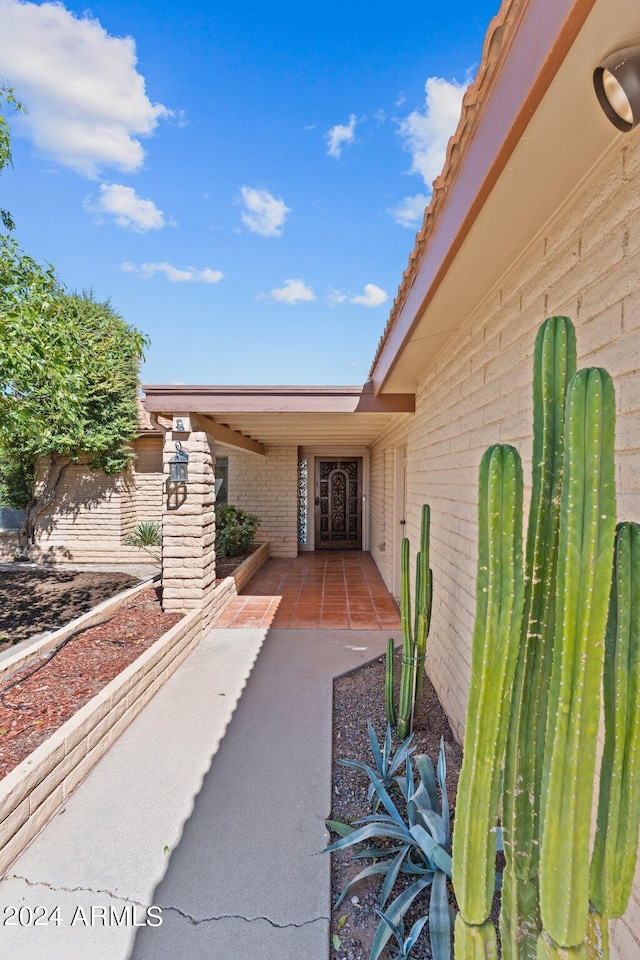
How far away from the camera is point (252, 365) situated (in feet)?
73.7

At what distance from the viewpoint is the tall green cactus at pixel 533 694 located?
3.98ft

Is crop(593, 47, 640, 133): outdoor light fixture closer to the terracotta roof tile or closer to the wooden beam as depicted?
the terracotta roof tile

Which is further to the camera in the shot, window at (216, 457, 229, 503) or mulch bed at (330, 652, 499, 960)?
window at (216, 457, 229, 503)

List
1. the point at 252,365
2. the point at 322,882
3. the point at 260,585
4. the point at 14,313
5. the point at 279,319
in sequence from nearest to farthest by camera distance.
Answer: the point at 322,882 < the point at 14,313 < the point at 260,585 < the point at 279,319 < the point at 252,365

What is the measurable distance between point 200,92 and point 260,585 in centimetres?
717

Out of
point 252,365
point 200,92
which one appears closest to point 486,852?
point 200,92

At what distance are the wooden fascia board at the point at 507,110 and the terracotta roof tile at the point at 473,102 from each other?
0.11ft

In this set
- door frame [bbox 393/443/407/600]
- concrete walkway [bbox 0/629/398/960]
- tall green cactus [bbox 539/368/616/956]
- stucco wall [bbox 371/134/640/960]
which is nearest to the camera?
tall green cactus [bbox 539/368/616/956]

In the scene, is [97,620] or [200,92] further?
[200,92]

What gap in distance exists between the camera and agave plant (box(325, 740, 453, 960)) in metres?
1.71

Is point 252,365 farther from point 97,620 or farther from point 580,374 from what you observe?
point 580,374

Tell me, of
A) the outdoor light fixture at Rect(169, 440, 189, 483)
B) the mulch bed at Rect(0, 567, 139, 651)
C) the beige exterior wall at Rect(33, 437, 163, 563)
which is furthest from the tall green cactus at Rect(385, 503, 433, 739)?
the beige exterior wall at Rect(33, 437, 163, 563)

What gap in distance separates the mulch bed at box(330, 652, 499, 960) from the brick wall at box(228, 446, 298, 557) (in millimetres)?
6019

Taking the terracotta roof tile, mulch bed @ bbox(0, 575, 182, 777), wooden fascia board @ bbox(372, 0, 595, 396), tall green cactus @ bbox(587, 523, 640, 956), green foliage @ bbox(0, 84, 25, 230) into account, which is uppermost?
green foliage @ bbox(0, 84, 25, 230)
